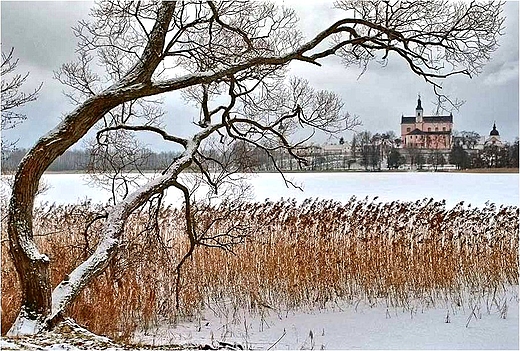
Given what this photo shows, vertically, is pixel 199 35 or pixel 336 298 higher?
pixel 199 35

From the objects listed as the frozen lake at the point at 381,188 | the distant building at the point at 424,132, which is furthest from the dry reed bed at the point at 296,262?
the frozen lake at the point at 381,188

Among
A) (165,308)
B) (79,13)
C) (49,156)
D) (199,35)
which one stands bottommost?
(165,308)

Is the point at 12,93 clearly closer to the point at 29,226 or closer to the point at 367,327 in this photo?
the point at 29,226

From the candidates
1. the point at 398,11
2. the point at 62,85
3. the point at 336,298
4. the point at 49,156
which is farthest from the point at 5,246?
the point at 398,11

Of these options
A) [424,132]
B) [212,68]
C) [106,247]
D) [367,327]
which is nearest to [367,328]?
[367,327]

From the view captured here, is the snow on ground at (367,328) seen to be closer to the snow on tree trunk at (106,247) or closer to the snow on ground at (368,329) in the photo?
the snow on ground at (368,329)

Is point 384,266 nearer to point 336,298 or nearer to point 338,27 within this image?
point 336,298
